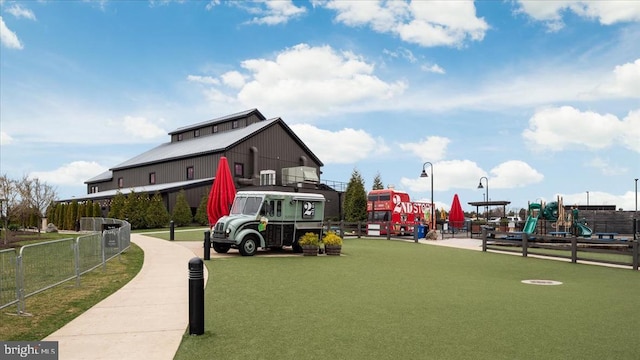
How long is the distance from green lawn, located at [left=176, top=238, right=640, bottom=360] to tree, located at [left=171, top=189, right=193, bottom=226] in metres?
29.7

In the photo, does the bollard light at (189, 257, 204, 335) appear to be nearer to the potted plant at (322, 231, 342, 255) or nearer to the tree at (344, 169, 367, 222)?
the potted plant at (322, 231, 342, 255)

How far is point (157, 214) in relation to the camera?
4175 cm

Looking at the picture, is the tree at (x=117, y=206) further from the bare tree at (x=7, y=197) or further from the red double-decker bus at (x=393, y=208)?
the red double-decker bus at (x=393, y=208)

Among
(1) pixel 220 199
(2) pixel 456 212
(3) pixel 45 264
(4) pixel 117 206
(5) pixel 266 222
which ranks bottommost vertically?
(3) pixel 45 264

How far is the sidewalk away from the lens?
5.77 metres

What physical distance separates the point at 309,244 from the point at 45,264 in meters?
9.89

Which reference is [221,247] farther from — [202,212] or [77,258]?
[202,212]

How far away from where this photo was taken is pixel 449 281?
11750 mm

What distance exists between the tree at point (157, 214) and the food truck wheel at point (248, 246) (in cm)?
2613

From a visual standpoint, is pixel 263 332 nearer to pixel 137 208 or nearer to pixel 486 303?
pixel 486 303

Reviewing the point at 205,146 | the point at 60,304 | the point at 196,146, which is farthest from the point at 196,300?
the point at 196,146

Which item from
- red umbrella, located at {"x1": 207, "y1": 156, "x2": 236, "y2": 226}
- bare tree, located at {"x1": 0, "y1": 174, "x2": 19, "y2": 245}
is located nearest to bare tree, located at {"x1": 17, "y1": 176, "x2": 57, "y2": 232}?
bare tree, located at {"x1": 0, "y1": 174, "x2": 19, "y2": 245}

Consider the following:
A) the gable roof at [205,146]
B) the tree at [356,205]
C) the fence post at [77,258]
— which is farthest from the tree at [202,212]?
the fence post at [77,258]

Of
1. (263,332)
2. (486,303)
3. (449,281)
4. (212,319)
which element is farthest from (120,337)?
(449,281)
